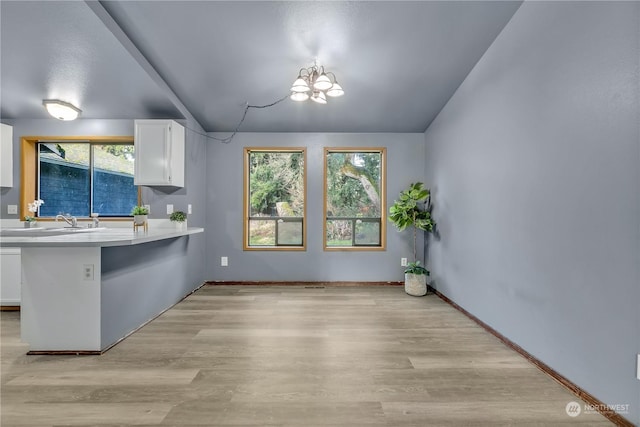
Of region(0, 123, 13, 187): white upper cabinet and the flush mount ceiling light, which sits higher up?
the flush mount ceiling light

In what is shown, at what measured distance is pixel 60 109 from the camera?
122 inches

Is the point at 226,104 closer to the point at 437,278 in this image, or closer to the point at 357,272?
the point at 357,272

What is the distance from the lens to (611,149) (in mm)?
1541

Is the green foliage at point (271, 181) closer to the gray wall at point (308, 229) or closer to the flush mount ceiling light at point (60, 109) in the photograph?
the gray wall at point (308, 229)

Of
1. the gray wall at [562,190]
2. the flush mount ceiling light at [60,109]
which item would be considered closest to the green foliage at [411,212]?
the gray wall at [562,190]

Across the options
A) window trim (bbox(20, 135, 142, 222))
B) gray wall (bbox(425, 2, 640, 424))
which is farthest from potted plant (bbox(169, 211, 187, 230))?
gray wall (bbox(425, 2, 640, 424))

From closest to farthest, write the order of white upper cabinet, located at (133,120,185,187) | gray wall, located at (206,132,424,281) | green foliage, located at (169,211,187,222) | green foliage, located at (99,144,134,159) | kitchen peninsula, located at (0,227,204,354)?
kitchen peninsula, located at (0,227,204,354) → white upper cabinet, located at (133,120,185,187) → green foliage, located at (169,211,187,222) → green foliage, located at (99,144,134,159) → gray wall, located at (206,132,424,281)

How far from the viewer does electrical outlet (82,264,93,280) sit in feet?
7.09

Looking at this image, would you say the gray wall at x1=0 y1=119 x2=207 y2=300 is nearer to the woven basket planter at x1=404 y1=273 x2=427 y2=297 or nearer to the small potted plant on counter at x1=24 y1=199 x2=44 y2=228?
the small potted plant on counter at x1=24 y1=199 x2=44 y2=228

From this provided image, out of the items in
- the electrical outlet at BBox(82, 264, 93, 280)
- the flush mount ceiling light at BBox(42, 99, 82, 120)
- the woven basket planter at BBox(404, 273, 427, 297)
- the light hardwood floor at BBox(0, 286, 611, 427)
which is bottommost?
the light hardwood floor at BBox(0, 286, 611, 427)

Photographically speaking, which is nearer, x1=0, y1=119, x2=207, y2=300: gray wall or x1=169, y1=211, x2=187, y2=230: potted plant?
x1=169, y1=211, x2=187, y2=230: potted plant

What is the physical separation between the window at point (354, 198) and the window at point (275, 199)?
486mm

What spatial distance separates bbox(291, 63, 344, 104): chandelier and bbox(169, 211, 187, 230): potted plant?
1905mm

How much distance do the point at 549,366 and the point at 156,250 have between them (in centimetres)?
355
